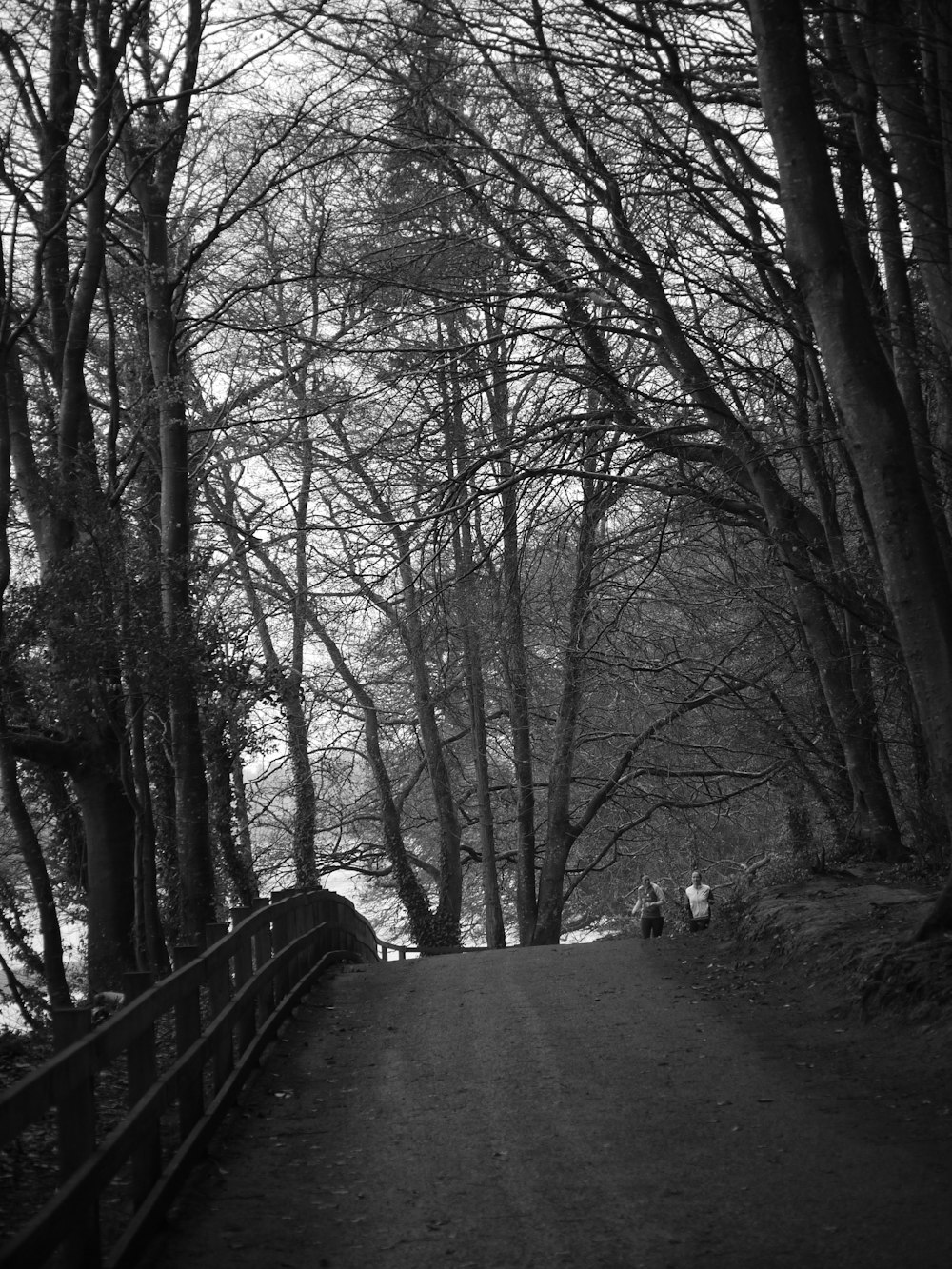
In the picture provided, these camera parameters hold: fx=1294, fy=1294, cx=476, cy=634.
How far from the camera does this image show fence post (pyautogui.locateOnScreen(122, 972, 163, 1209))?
5.06m

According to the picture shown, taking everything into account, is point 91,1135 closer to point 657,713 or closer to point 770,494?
point 770,494

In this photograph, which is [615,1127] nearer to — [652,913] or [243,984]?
[243,984]

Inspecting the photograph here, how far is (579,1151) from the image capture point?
6.10 meters

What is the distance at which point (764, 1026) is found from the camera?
29.0 ft

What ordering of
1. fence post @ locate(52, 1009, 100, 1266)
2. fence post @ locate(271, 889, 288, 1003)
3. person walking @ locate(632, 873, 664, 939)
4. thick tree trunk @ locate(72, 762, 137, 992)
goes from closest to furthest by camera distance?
fence post @ locate(52, 1009, 100, 1266) → fence post @ locate(271, 889, 288, 1003) → thick tree trunk @ locate(72, 762, 137, 992) → person walking @ locate(632, 873, 664, 939)

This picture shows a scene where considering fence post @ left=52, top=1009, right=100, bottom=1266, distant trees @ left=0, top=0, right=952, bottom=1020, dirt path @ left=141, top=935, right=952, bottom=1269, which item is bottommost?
dirt path @ left=141, top=935, right=952, bottom=1269

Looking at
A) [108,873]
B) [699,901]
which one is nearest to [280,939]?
[108,873]

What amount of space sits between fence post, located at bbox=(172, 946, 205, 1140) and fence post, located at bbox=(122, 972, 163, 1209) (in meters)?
0.56

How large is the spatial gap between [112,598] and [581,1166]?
9405mm

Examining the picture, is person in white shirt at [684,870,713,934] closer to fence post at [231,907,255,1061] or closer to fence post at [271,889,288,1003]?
fence post at [271,889,288,1003]

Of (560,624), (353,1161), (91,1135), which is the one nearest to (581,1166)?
(353,1161)

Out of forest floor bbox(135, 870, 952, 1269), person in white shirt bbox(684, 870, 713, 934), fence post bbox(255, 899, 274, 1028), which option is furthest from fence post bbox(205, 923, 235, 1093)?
person in white shirt bbox(684, 870, 713, 934)

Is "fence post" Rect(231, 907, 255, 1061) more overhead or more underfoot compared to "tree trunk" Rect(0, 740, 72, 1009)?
more underfoot

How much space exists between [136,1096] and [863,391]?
627 centimetres
